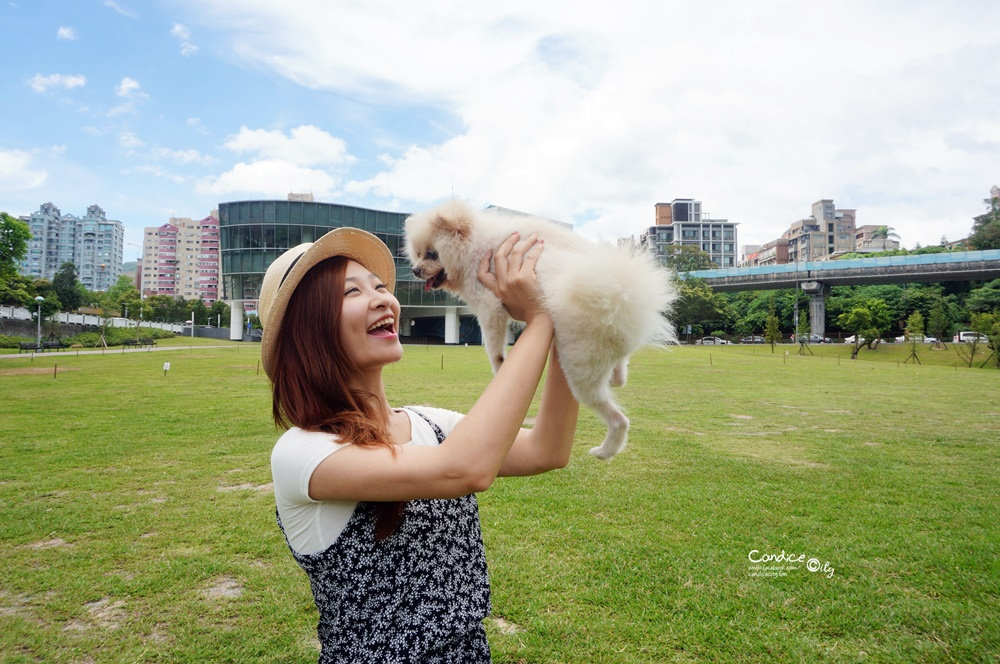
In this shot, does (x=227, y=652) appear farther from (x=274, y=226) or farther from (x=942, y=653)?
(x=274, y=226)

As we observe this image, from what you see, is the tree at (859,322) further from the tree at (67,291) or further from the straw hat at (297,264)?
the tree at (67,291)

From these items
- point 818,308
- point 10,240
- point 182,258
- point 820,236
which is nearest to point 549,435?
point 10,240

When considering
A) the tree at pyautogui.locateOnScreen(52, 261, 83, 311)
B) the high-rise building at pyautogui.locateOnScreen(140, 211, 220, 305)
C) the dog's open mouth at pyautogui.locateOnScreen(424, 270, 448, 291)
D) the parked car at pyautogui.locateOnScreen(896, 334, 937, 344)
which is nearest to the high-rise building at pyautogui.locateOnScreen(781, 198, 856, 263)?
the parked car at pyautogui.locateOnScreen(896, 334, 937, 344)

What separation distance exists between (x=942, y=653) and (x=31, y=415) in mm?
18104

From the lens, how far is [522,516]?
6.76m

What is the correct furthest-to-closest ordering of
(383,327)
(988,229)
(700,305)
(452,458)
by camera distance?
(988,229), (700,305), (383,327), (452,458)

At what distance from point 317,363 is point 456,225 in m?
0.95

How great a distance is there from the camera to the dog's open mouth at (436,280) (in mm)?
2416

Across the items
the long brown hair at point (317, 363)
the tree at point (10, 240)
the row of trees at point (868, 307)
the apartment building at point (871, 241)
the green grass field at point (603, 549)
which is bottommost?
the green grass field at point (603, 549)

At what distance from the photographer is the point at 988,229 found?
69438 mm

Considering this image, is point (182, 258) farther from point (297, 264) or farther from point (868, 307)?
point (297, 264)

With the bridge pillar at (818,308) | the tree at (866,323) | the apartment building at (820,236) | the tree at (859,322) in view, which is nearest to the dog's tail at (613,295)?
the tree at (866,323)

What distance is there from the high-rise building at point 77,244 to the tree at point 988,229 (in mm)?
190051

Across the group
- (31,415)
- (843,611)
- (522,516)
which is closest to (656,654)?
(843,611)
